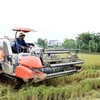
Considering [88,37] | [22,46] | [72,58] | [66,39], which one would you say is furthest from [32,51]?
Answer: [66,39]

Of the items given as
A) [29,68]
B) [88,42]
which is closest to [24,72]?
[29,68]

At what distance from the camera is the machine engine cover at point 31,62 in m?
5.79

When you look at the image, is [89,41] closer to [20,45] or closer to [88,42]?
[88,42]

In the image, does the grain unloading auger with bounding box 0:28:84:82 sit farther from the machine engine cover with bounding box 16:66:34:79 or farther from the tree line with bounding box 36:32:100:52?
the tree line with bounding box 36:32:100:52

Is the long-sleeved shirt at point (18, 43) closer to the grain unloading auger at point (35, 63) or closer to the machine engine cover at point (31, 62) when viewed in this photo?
the grain unloading auger at point (35, 63)

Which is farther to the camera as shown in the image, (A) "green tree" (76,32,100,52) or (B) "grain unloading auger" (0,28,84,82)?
(A) "green tree" (76,32,100,52)

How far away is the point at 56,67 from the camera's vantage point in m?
6.42

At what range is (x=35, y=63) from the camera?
580cm

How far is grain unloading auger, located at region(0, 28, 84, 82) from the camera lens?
580cm

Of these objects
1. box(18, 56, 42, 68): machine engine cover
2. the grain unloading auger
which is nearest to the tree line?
the grain unloading auger

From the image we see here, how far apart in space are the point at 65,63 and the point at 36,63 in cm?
105

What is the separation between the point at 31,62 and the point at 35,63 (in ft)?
0.34

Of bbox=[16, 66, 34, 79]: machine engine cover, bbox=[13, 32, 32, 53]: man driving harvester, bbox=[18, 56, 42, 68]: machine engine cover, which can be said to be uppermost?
bbox=[13, 32, 32, 53]: man driving harvester

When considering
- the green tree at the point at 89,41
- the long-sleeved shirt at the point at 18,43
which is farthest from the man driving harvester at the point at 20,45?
the green tree at the point at 89,41
